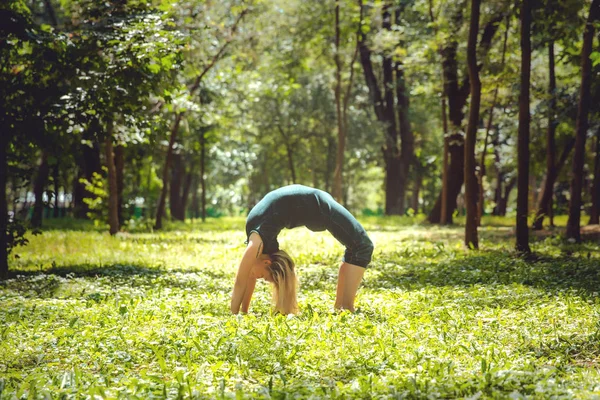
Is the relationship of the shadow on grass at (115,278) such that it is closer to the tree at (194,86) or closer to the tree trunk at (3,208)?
the tree trunk at (3,208)

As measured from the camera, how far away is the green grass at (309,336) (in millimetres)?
5344

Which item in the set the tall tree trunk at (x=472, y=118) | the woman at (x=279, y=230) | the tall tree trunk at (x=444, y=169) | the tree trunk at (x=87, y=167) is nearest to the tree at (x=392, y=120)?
the tall tree trunk at (x=444, y=169)

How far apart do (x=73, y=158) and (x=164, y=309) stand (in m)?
6.36

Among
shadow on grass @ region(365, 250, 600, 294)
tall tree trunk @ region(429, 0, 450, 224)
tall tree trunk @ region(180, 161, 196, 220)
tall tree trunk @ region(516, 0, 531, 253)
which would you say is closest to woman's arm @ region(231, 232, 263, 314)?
shadow on grass @ region(365, 250, 600, 294)

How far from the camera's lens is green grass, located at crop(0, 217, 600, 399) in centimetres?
534

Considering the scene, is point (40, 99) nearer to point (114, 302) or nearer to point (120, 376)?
Answer: point (114, 302)

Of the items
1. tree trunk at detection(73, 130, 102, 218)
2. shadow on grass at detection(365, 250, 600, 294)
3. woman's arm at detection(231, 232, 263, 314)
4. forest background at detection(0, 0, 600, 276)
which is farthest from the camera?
tree trunk at detection(73, 130, 102, 218)

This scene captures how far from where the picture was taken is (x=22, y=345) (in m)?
6.92

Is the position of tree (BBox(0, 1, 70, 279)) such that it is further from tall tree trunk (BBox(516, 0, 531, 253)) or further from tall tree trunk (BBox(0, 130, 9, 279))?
tall tree trunk (BBox(516, 0, 531, 253))

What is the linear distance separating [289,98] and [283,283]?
3846 centimetres

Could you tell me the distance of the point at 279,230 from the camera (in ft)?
28.3

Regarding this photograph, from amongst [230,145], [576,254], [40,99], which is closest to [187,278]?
Answer: [40,99]

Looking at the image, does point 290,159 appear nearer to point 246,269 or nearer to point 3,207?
point 3,207

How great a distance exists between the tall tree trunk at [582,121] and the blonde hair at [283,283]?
11.8 metres
